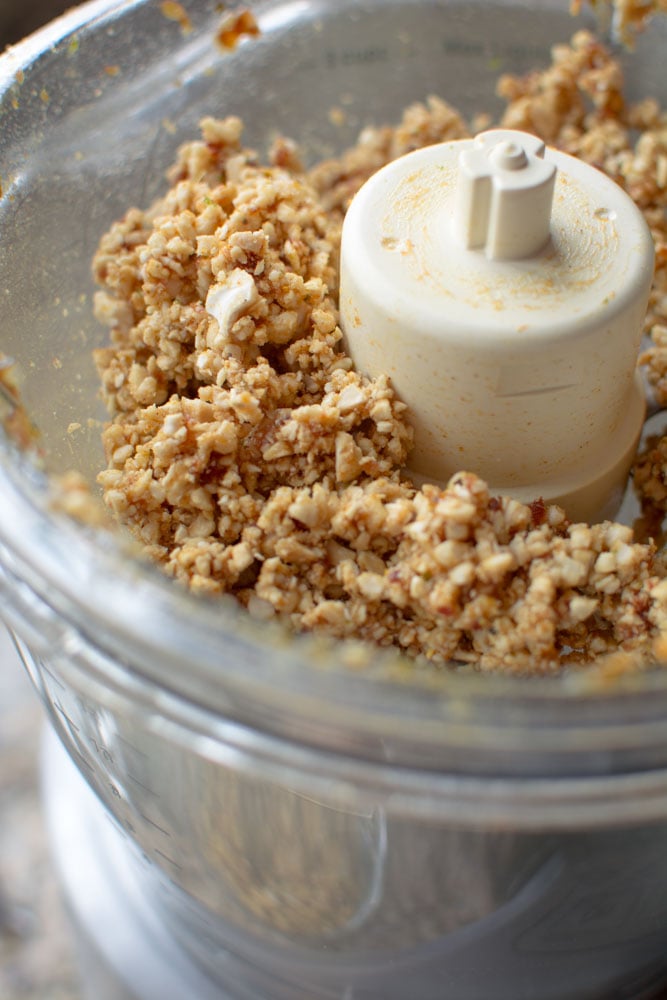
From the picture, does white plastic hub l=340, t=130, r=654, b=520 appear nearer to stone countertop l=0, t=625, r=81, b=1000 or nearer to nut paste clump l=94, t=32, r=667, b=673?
nut paste clump l=94, t=32, r=667, b=673

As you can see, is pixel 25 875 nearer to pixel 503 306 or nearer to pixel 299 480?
pixel 299 480

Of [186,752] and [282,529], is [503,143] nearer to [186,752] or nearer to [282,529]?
[282,529]

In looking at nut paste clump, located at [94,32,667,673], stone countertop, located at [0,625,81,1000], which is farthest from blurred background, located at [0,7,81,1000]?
nut paste clump, located at [94,32,667,673]

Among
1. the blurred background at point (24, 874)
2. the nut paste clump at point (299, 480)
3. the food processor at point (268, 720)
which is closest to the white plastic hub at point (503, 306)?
the nut paste clump at point (299, 480)

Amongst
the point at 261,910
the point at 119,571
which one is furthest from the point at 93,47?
the point at 261,910

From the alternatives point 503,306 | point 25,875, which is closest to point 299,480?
point 503,306

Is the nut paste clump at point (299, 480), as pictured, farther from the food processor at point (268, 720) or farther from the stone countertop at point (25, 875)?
the stone countertop at point (25, 875)

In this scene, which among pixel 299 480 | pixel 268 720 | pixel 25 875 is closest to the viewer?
pixel 268 720

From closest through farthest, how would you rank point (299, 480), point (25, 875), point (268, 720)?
point (268, 720), point (299, 480), point (25, 875)
